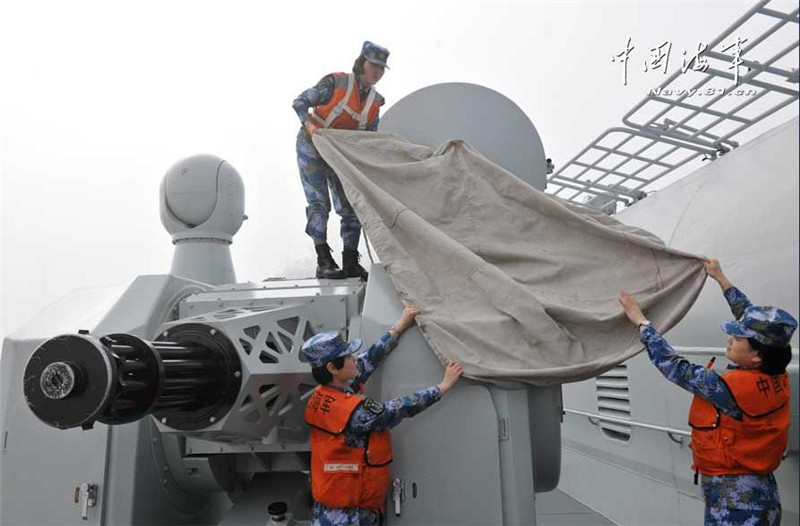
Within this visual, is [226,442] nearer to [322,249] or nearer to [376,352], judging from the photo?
[376,352]

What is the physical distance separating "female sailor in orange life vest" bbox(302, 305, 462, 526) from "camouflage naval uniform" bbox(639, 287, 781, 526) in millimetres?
1104

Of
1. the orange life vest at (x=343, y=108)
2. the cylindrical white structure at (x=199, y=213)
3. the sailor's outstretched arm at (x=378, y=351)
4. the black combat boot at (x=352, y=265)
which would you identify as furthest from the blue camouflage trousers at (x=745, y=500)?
the cylindrical white structure at (x=199, y=213)

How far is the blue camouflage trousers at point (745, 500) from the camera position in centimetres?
298

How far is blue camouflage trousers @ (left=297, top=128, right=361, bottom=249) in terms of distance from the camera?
4973 millimetres

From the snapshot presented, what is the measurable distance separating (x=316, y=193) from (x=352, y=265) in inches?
23.9

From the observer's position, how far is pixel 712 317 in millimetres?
4621

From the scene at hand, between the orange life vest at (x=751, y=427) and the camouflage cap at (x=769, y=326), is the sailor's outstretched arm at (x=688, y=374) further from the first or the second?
the camouflage cap at (x=769, y=326)

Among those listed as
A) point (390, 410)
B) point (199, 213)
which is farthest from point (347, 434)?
point (199, 213)

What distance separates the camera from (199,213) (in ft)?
22.9

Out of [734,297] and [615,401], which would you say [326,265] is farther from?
[615,401]

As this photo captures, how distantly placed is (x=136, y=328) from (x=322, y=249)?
1.40 meters

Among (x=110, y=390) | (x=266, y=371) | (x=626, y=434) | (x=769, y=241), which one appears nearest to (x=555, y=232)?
(x=769, y=241)

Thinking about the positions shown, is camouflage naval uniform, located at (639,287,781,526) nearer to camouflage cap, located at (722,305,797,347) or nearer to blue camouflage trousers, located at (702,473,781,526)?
blue camouflage trousers, located at (702,473,781,526)

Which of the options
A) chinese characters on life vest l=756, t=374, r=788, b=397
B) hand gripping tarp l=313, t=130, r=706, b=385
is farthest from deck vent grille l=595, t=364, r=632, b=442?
chinese characters on life vest l=756, t=374, r=788, b=397
